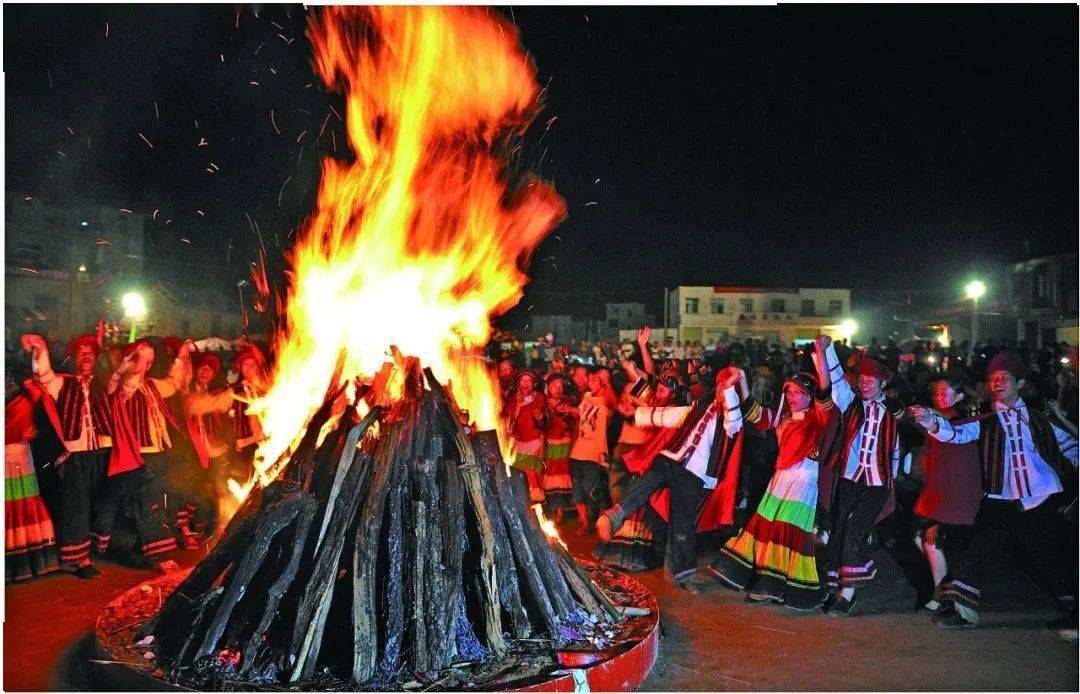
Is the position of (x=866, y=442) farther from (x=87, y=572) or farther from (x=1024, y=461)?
(x=87, y=572)

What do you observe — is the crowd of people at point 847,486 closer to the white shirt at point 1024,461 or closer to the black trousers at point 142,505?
the white shirt at point 1024,461

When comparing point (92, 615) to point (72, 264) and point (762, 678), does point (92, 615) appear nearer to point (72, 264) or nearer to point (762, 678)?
point (762, 678)

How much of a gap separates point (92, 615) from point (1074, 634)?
6787 millimetres

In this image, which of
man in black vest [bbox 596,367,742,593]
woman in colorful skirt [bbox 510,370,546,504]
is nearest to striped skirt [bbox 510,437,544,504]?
woman in colorful skirt [bbox 510,370,546,504]

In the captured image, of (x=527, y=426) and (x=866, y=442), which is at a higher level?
(x=866, y=442)

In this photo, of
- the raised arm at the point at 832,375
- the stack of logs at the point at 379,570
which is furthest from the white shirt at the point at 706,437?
the stack of logs at the point at 379,570

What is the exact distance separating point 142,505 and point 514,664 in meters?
4.44

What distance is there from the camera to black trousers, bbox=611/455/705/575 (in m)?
6.79

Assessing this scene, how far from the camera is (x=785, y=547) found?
625cm

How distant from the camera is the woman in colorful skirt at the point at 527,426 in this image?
9008mm

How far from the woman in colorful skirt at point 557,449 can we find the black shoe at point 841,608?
3.58m

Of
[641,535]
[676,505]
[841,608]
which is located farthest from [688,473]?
[841,608]

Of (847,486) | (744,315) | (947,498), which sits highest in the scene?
(744,315)

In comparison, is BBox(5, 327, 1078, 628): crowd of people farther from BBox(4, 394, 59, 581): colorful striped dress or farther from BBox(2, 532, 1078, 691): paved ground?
BBox(2, 532, 1078, 691): paved ground
